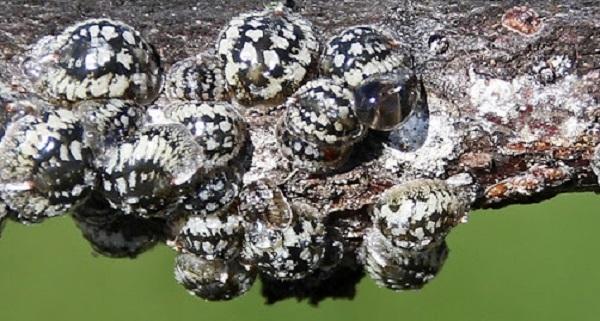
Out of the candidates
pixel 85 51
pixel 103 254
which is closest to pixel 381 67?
pixel 85 51

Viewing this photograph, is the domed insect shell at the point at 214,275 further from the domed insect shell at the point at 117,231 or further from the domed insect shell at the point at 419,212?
the domed insect shell at the point at 419,212

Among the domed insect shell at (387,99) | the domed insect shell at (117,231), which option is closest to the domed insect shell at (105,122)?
the domed insect shell at (117,231)

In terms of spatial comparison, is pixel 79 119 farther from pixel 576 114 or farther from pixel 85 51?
pixel 576 114

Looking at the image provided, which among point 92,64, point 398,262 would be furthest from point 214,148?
point 398,262

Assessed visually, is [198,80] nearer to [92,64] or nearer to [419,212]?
[92,64]

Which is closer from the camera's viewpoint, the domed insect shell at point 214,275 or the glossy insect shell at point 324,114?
the glossy insect shell at point 324,114

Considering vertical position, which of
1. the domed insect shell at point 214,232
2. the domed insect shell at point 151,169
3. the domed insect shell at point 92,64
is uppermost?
the domed insect shell at point 92,64
